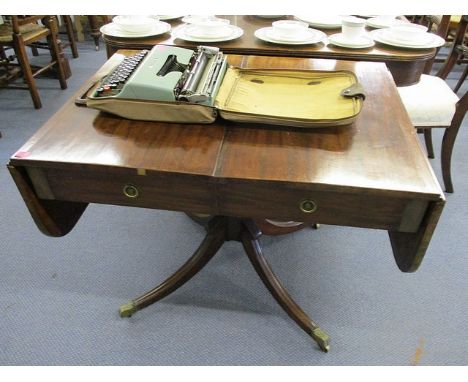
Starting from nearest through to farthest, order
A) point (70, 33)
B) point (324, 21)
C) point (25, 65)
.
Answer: point (324, 21) → point (25, 65) → point (70, 33)

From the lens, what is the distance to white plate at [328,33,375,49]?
49.3 inches

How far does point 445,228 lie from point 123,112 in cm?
142

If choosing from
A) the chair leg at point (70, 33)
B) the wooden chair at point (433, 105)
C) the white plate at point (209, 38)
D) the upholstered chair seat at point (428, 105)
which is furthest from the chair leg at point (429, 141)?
the chair leg at point (70, 33)

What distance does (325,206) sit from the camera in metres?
0.71

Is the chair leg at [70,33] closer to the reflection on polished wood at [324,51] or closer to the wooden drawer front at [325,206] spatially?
the reflection on polished wood at [324,51]

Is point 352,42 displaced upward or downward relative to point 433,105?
upward

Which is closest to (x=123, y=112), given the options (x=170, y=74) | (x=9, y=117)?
(x=170, y=74)

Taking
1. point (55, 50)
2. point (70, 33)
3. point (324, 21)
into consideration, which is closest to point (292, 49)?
point (324, 21)

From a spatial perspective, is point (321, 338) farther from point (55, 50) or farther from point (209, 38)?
point (55, 50)

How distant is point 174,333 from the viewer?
118 centimetres

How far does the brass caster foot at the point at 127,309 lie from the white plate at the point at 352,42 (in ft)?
3.73

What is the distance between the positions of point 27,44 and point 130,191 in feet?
7.06

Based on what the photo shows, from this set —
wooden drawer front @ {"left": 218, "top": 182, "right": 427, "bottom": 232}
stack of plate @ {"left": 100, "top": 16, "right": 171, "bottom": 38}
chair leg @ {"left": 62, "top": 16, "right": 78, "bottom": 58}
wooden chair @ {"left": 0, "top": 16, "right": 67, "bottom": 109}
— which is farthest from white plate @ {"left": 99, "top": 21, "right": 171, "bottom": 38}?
chair leg @ {"left": 62, "top": 16, "right": 78, "bottom": 58}

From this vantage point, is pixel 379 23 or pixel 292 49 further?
pixel 379 23
